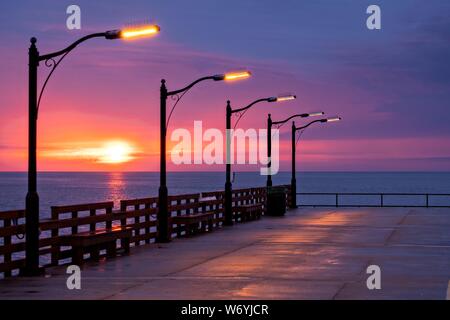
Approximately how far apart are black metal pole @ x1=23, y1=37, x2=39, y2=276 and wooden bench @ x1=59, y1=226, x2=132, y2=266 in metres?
1.30

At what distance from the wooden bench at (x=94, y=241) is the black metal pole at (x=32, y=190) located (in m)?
1.30

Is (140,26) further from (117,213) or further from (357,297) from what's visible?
(357,297)

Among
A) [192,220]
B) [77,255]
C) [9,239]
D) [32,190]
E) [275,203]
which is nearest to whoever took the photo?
[9,239]

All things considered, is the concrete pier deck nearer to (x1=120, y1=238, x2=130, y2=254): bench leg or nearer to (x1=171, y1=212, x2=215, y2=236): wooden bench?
(x1=120, y1=238, x2=130, y2=254): bench leg

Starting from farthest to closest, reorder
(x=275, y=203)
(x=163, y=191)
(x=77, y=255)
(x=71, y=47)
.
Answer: (x=275, y=203) < (x=163, y=191) < (x=77, y=255) < (x=71, y=47)

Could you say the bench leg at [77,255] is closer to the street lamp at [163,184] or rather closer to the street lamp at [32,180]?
the street lamp at [32,180]

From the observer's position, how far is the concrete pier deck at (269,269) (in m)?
13.9

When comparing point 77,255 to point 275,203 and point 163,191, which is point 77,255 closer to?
point 163,191

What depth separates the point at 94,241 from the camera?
18391 millimetres

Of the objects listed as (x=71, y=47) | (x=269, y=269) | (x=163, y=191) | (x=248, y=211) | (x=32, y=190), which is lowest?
(x=269, y=269)

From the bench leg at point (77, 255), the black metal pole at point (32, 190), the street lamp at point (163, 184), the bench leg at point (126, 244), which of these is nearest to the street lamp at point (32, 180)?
the black metal pole at point (32, 190)

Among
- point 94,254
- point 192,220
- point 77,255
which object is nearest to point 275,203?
point 192,220

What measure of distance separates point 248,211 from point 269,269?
708 inches

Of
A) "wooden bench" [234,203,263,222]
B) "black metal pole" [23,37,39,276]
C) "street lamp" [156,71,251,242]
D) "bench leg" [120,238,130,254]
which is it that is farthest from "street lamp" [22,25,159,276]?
"wooden bench" [234,203,263,222]
